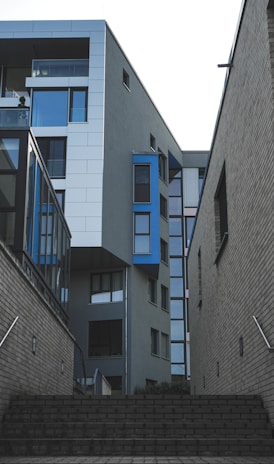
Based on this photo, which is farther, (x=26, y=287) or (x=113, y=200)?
(x=113, y=200)

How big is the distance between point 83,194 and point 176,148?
56.9 feet

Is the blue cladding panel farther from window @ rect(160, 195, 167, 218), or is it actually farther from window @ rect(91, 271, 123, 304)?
window @ rect(160, 195, 167, 218)

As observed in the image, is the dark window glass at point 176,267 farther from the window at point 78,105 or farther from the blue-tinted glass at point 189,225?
the window at point 78,105

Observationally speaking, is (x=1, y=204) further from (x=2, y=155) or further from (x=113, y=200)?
(x=113, y=200)

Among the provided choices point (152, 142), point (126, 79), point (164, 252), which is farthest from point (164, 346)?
point (126, 79)

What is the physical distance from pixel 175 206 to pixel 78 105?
1772 cm

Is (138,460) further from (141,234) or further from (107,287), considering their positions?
(141,234)

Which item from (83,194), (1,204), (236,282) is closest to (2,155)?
(1,204)

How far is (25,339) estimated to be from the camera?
12.2 metres

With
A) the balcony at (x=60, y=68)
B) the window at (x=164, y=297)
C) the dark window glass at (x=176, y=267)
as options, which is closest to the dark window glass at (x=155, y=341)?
the window at (x=164, y=297)

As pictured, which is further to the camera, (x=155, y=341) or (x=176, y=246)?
(x=176, y=246)

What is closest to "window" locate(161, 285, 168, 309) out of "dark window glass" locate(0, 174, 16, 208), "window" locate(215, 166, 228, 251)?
"window" locate(215, 166, 228, 251)

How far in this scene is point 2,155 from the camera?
1403cm

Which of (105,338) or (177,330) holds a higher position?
(177,330)
